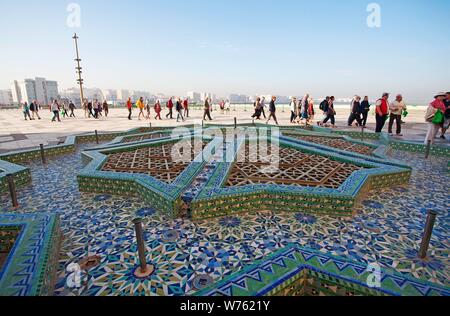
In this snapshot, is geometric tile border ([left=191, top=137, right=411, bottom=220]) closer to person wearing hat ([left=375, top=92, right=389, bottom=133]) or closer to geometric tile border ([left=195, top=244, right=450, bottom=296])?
geometric tile border ([left=195, top=244, right=450, bottom=296])

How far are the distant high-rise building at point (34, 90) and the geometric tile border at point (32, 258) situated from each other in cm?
10655

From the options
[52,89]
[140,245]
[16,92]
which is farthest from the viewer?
[52,89]

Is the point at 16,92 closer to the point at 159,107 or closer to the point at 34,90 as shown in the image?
the point at 34,90

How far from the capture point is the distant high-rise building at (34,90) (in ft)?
297

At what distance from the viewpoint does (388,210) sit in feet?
11.8

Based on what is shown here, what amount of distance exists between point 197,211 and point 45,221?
1718mm

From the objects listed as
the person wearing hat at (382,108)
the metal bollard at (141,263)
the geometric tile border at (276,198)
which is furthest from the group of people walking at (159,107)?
the metal bollard at (141,263)

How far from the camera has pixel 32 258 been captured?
220cm

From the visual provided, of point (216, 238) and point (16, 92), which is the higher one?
point (16, 92)

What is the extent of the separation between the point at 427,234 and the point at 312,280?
1.27 metres

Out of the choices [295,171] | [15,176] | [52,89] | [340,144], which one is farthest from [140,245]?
[52,89]

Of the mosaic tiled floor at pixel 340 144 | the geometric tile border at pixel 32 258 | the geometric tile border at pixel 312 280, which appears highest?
the mosaic tiled floor at pixel 340 144

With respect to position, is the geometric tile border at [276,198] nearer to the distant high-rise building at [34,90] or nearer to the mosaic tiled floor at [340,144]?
the mosaic tiled floor at [340,144]

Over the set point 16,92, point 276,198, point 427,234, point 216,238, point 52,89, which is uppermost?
point 52,89
